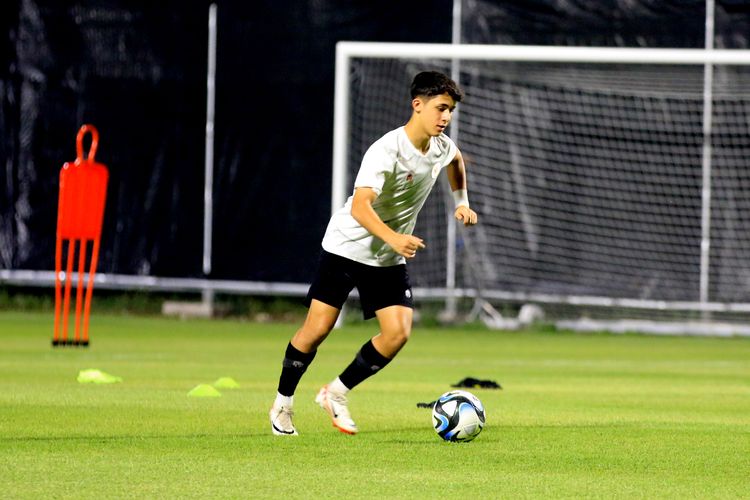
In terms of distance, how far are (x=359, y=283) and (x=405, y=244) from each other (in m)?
0.84

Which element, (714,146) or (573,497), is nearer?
(573,497)

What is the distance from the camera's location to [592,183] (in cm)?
1961

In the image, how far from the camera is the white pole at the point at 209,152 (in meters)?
20.9

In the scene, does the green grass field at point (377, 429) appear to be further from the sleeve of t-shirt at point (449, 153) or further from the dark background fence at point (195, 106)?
the dark background fence at point (195, 106)

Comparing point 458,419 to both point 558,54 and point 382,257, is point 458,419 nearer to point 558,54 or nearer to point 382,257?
point 382,257

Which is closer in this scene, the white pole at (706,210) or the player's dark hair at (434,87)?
the player's dark hair at (434,87)

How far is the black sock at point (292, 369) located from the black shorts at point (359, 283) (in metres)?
0.28

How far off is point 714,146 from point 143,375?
9.48m

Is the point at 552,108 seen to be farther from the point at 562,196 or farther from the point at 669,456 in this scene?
the point at 669,456

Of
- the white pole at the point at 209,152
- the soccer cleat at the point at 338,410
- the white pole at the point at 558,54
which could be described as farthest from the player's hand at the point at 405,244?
the white pole at the point at 209,152

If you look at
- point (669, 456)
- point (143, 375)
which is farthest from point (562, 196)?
point (669, 456)

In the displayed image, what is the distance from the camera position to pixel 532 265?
1966 centimetres

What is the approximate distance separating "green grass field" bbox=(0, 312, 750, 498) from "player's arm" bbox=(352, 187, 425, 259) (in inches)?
39.4

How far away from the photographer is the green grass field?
6.39 m
